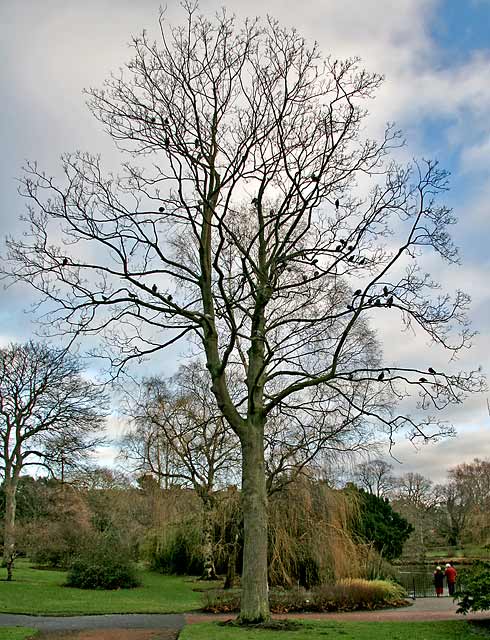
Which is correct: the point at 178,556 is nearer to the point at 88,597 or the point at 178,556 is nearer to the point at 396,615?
the point at 88,597

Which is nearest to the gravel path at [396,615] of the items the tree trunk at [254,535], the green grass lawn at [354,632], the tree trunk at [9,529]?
the green grass lawn at [354,632]

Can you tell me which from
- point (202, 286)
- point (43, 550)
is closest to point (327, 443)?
point (202, 286)

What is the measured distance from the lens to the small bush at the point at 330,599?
17688mm

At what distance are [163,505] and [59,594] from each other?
8738 mm

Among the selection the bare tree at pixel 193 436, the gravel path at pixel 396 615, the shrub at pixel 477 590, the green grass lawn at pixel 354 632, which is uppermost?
the bare tree at pixel 193 436

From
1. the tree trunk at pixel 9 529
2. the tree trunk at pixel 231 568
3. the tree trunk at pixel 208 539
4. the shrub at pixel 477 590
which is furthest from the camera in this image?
the tree trunk at pixel 9 529

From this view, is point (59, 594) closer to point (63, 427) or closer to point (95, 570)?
point (95, 570)

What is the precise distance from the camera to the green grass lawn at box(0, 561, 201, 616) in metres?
17.2

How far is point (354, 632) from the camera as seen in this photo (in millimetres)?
11750

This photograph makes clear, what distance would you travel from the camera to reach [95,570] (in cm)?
2512

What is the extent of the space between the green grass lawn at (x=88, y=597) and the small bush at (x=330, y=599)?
1.13m

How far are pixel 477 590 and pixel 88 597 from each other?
1359 cm

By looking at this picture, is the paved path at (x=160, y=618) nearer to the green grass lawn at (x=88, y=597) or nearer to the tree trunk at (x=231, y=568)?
the green grass lawn at (x=88, y=597)

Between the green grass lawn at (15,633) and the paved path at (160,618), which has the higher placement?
the green grass lawn at (15,633)
